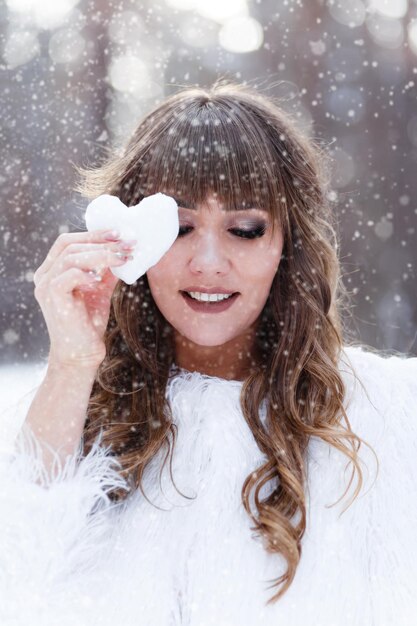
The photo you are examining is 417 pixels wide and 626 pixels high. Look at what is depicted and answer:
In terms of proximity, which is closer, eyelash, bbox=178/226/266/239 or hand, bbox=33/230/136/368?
hand, bbox=33/230/136/368

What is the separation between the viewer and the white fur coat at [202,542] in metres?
1.33

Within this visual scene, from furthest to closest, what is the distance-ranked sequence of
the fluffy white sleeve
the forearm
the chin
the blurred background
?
the blurred background
the chin
the forearm
the fluffy white sleeve

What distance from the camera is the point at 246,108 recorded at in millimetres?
1552

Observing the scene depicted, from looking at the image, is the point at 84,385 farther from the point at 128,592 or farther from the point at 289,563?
the point at 289,563

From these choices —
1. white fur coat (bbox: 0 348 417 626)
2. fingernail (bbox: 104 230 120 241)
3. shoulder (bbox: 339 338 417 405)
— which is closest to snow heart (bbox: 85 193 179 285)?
fingernail (bbox: 104 230 120 241)

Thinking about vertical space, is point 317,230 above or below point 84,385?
above

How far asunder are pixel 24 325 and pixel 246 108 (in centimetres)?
381

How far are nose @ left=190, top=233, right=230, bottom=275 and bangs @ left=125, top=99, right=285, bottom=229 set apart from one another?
75 millimetres

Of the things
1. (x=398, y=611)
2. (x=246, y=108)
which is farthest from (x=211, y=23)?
(x=398, y=611)

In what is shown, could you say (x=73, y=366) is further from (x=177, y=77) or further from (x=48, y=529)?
(x=177, y=77)

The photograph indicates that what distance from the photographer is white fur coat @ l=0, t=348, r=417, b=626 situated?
133 centimetres

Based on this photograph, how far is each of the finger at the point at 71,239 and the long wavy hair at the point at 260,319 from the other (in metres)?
0.20

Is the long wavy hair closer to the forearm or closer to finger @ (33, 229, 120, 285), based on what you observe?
the forearm

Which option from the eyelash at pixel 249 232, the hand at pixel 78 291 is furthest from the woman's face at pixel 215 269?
the hand at pixel 78 291
